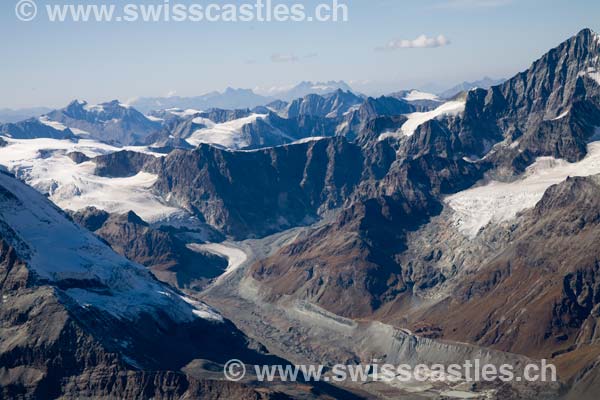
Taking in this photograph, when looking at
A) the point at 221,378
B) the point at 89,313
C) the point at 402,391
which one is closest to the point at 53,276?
the point at 89,313

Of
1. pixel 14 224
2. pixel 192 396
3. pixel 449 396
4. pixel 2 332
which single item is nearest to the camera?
pixel 192 396

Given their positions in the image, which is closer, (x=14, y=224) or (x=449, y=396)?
(x=449, y=396)

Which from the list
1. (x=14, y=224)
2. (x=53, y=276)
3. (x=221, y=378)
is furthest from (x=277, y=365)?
(x=14, y=224)

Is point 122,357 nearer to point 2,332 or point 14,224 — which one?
point 2,332

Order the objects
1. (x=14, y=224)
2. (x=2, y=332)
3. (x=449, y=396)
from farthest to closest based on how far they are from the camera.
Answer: (x=14, y=224) < (x=449, y=396) < (x=2, y=332)

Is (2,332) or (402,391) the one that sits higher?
(2,332)

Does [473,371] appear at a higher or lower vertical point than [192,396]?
lower

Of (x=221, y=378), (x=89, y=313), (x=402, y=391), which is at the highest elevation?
(x=89, y=313)

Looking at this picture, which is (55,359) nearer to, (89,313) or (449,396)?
(89,313)

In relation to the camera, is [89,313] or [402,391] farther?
[402,391]
